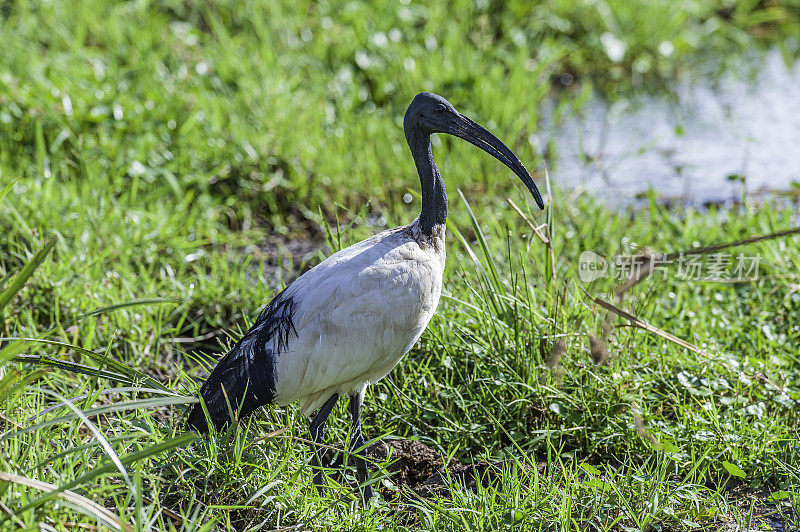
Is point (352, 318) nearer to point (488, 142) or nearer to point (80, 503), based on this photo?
point (488, 142)

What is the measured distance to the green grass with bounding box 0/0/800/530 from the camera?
8.98 feet

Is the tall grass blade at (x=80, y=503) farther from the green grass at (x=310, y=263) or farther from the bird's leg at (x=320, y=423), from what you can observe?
the bird's leg at (x=320, y=423)

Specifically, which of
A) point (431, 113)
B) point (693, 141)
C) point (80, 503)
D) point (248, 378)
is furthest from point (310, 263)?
point (693, 141)

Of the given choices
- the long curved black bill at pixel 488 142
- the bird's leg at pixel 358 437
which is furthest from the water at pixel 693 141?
the bird's leg at pixel 358 437

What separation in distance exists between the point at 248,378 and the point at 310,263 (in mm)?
1812

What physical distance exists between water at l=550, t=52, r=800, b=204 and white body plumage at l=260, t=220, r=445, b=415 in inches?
102

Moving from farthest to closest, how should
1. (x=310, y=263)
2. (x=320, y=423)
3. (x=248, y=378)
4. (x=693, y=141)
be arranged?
1. (x=693, y=141)
2. (x=310, y=263)
3. (x=320, y=423)
4. (x=248, y=378)

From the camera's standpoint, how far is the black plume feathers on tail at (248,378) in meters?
2.88

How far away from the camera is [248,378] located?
9.46 ft

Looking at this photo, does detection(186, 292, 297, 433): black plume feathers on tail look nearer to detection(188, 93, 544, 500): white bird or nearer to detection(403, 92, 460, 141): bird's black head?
detection(188, 93, 544, 500): white bird

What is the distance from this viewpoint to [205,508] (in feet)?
8.67

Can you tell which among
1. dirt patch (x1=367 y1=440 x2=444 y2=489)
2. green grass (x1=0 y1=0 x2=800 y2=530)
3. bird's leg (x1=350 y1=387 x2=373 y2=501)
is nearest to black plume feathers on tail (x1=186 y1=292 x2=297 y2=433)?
green grass (x1=0 y1=0 x2=800 y2=530)

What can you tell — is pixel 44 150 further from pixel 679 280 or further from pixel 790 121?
pixel 790 121

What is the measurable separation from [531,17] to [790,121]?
7.92 ft
